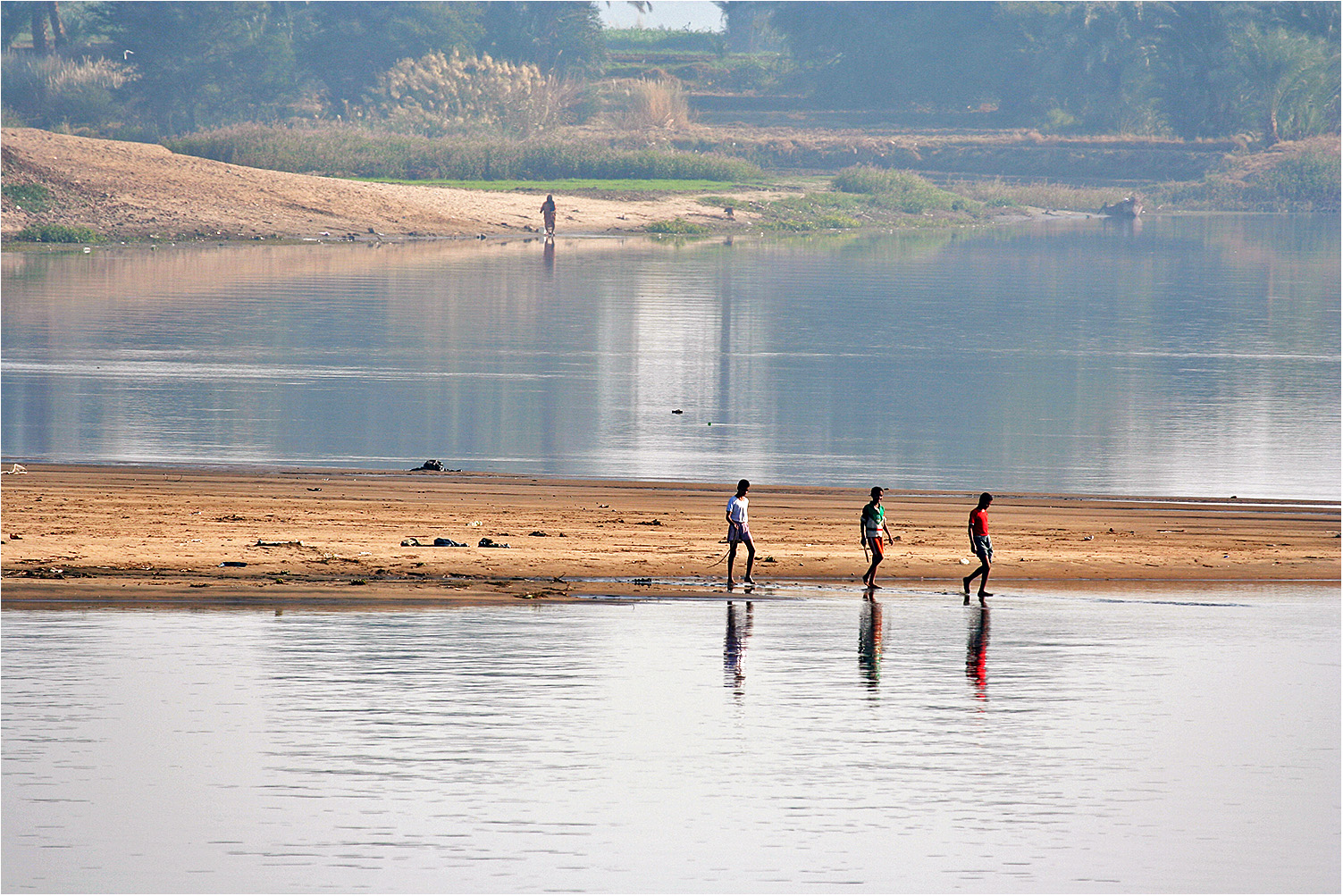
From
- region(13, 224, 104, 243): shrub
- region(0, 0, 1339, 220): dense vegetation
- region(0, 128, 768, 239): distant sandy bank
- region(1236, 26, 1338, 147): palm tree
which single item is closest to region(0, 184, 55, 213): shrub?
region(0, 128, 768, 239): distant sandy bank

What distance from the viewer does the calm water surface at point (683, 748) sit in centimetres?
1213

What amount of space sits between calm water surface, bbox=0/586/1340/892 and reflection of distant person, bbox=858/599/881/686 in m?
0.04

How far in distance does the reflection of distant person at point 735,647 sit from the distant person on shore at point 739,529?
0.55m

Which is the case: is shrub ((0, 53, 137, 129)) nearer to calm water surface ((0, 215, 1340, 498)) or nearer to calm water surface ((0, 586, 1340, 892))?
calm water surface ((0, 215, 1340, 498))

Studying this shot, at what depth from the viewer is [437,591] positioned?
18766mm

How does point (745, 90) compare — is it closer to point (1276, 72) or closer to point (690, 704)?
point (1276, 72)

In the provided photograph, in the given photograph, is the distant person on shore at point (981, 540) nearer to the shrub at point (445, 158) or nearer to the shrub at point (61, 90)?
the shrub at point (445, 158)

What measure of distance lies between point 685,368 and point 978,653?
72.0 feet

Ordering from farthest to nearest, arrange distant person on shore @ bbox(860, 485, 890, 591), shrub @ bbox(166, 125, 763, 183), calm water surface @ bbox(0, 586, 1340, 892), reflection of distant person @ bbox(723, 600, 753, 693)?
1. shrub @ bbox(166, 125, 763, 183)
2. distant person on shore @ bbox(860, 485, 890, 591)
3. reflection of distant person @ bbox(723, 600, 753, 693)
4. calm water surface @ bbox(0, 586, 1340, 892)

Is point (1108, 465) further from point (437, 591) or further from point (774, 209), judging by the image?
point (774, 209)

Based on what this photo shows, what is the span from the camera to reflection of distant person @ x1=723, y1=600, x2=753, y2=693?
16.2 meters

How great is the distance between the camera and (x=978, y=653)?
56.2ft

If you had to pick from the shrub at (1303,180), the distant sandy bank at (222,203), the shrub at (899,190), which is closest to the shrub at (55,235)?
the distant sandy bank at (222,203)

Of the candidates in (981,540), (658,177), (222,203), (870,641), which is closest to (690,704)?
(870,641)
